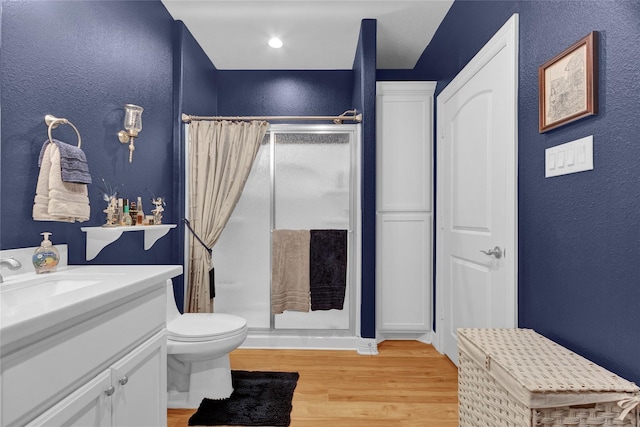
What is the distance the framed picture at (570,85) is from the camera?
1.23 metres

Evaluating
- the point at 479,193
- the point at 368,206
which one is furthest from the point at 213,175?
the point at 479,193

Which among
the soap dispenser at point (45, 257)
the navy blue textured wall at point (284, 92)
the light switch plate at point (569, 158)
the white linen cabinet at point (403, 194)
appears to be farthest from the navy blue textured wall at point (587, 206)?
the navy blue textured wall at point (284, 92)

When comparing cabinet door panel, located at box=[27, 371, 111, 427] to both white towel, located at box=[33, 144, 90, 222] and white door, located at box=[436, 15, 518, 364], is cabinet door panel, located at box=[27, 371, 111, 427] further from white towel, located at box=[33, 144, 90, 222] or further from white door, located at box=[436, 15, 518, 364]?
white door, located at box=[436, 15, 518, 364]

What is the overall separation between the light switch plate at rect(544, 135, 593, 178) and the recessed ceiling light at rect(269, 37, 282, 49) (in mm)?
2495

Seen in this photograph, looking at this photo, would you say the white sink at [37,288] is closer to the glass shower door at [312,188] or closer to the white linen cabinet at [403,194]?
the glass shower door at [312,188]

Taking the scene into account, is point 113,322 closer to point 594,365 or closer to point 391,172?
point 594,365

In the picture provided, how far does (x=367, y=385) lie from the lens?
230 cm

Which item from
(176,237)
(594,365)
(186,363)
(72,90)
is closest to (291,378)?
(186,363)

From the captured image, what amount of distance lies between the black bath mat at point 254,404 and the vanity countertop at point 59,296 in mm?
908

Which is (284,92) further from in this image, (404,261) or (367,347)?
(367,347)

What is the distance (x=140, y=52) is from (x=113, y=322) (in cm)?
188

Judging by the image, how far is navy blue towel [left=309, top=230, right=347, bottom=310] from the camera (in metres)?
2.87

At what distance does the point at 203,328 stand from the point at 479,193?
177cm

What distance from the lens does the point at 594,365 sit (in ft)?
3.87
